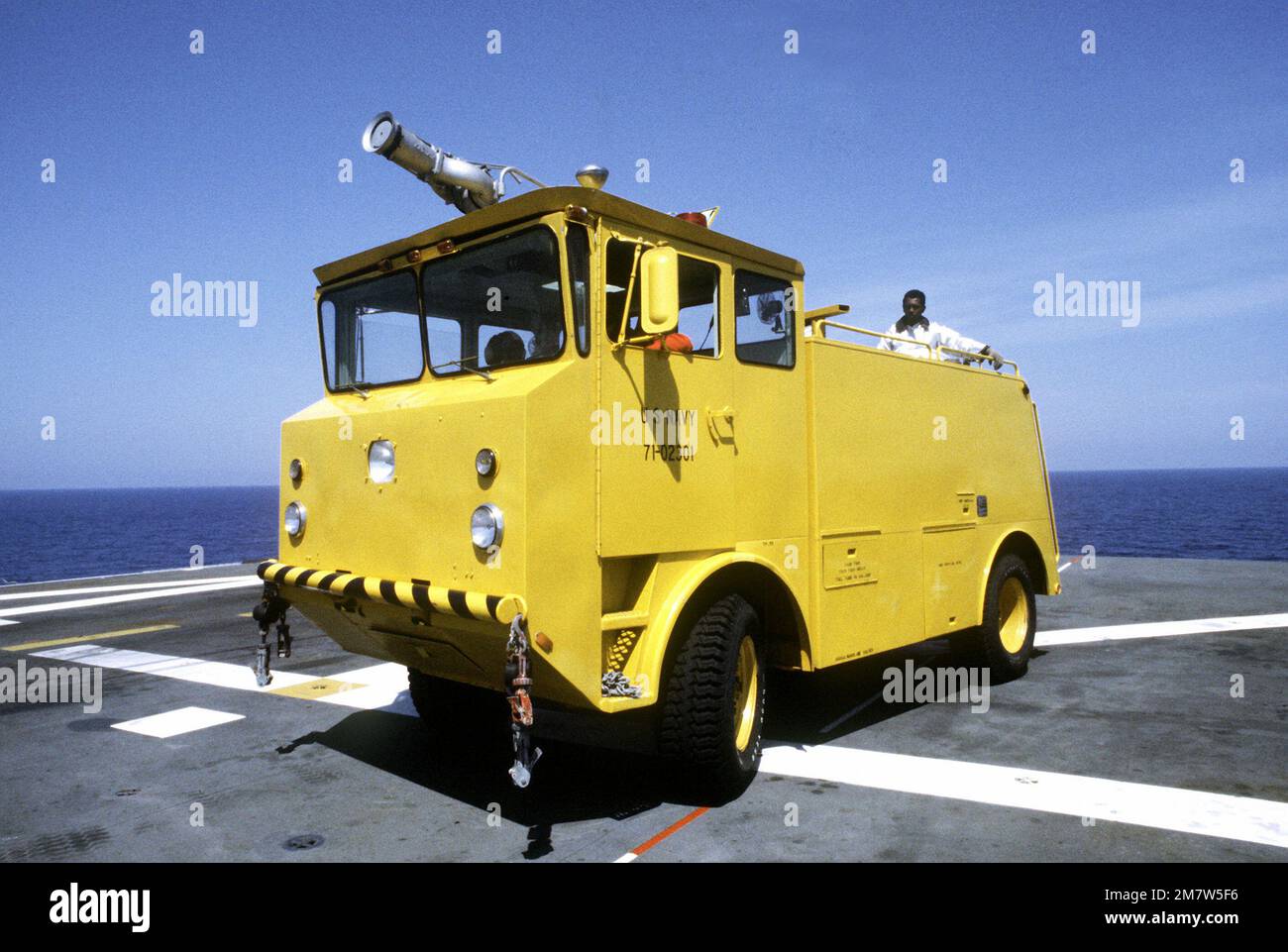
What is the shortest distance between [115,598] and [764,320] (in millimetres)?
12606

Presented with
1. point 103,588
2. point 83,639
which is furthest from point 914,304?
point 103,588

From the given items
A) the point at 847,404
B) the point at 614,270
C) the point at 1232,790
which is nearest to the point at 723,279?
the point at 614,270

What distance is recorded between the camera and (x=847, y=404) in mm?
6012

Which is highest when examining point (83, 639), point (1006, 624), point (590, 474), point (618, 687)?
point (590, 474)

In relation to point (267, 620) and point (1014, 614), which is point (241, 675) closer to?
point (267, 620)

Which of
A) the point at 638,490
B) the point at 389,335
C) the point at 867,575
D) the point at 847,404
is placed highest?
the point at 389,335

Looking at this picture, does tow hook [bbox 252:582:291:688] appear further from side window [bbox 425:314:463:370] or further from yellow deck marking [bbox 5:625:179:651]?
yellow deck marking [bbox 5:625:179:651]

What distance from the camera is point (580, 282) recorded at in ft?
14.3

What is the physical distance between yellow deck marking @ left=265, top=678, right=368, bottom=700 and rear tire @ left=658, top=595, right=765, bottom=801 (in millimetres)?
4125

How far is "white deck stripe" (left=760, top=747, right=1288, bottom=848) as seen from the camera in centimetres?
442

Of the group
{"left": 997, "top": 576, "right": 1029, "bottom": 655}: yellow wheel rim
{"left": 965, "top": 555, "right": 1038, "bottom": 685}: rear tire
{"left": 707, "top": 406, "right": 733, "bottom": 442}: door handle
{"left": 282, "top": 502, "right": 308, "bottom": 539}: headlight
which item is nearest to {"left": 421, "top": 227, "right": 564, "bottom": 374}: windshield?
{"left": 707, "top": 406, "right": 733, "bottom": 442}: door handle

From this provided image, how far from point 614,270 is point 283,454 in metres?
2.37

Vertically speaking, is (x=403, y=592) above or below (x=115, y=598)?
above

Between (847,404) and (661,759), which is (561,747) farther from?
(847,404)
